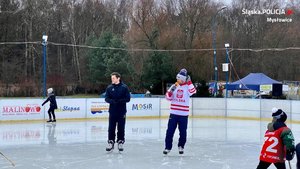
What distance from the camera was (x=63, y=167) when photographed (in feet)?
26.6

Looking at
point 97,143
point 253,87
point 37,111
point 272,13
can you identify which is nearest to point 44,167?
point 97,143

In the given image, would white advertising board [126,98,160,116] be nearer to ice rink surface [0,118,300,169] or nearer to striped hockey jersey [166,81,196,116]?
ice rink surface [0,118,300,169]

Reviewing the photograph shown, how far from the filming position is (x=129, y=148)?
35.7 ft

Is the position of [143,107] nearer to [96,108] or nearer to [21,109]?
[96,108]

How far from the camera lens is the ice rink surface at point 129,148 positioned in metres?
8.48

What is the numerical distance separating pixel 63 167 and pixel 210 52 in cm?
3544

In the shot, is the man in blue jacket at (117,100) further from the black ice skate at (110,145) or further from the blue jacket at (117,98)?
the black ice skate at (110,145)

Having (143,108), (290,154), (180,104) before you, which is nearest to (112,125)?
(180,104)

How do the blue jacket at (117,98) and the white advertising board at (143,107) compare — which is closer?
the blue jacket at (117,98)

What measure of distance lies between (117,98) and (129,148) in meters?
1.94

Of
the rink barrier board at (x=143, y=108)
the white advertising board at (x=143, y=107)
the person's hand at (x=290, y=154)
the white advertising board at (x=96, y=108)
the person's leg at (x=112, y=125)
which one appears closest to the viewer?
the person's hand at (x=290, y=154)

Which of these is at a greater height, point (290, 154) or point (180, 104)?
point (180, 104)

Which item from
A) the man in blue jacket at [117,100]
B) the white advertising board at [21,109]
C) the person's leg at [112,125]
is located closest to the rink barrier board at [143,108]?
the white advertising board at [21,109]

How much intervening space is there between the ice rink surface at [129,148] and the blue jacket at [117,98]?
2.96ft
